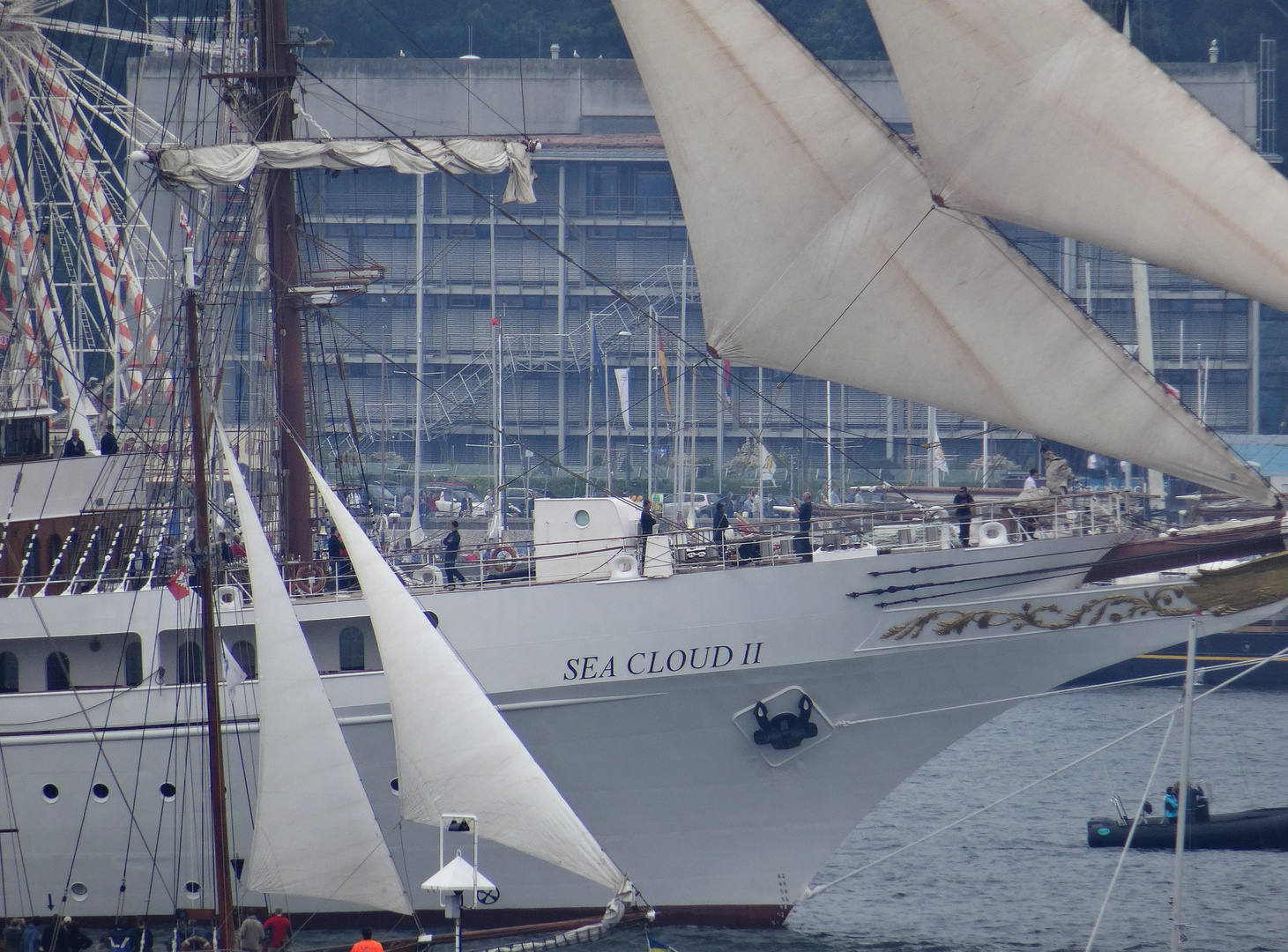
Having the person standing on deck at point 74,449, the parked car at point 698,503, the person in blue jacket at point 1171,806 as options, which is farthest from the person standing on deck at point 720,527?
the parked car at point 698,503

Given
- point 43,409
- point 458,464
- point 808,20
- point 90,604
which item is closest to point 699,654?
point 90,604

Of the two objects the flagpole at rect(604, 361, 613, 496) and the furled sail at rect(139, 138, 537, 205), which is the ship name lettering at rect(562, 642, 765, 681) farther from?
the flagpole at rect(604, 361, 613, 496)

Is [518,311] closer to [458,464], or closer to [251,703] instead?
[458,464]

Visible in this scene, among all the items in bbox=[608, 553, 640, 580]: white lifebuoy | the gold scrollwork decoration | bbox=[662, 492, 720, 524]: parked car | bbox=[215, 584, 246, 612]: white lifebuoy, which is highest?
bbox=[662, 492, 720, 524]: parked car

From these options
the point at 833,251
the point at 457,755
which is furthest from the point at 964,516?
the point at 457,755

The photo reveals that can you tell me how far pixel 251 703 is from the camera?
21.8 meters

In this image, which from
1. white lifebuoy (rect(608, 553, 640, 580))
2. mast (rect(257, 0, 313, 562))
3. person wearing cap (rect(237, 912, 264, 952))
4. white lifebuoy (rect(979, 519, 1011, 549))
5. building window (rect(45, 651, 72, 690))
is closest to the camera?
person wearing cap (rect(237, 912, 264, 952))

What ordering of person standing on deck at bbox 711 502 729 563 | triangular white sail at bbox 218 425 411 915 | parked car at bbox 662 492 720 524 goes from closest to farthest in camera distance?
triangular white sail at bbox 218 425 411 915
person standing on deck at bbox 711 502 729 563
parked car at bbox 662 492 720 524

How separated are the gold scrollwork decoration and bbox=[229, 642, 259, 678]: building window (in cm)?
862

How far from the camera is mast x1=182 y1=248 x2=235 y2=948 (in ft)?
59.0

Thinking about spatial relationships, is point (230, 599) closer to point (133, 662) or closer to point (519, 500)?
point (133, 662)

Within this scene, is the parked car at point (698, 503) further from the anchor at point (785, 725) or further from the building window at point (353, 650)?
the anchor at point (785, 725)

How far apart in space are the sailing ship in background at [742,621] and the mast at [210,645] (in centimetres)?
257

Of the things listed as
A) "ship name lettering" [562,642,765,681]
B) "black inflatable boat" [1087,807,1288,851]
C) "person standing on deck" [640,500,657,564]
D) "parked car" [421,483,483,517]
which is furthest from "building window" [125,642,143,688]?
"parked car" [421,483,483,517]
